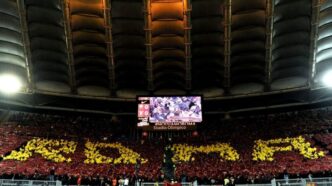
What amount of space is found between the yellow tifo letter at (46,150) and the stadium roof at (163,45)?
6696mm

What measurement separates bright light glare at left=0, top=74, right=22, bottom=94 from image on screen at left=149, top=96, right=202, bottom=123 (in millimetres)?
16292

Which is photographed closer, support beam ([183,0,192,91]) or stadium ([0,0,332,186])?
stadium ([0,0,332,186])

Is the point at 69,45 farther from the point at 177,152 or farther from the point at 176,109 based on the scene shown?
the point at 177,152

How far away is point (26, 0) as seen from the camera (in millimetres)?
39344

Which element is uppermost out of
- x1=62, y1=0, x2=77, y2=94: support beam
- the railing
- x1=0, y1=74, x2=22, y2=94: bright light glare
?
x1=62, y1=0, x2=77, y2=94: support beam

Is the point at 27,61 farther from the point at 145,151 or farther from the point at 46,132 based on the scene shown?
the point at 145,151

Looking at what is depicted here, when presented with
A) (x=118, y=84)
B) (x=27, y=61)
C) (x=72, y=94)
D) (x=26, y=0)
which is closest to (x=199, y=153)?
(x=118, y=84)

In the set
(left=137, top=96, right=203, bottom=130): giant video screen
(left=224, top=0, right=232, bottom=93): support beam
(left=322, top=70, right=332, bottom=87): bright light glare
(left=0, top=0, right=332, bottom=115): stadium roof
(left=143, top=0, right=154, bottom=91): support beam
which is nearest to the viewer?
(left=224, top=0, right=232, bottom=93): support beam

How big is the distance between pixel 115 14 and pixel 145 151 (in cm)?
1573

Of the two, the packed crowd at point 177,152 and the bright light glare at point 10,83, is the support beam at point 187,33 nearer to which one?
the packed crowd at point 177,152

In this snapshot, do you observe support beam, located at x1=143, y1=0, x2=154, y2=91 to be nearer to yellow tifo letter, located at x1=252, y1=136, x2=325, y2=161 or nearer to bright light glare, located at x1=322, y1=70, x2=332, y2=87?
yellow tifo letter, located at x1=252, y1=136, x2=325, y2=161

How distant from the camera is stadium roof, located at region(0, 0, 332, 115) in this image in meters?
40.8

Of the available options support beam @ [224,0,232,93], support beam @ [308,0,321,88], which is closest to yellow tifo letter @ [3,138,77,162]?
support beam @ [224,0,232,93]

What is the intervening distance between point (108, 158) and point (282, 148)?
19.1 meters
